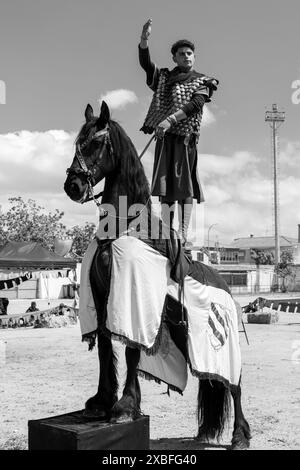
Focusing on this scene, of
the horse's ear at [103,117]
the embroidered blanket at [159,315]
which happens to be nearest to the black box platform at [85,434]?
the embroidered blanket at [159,315]

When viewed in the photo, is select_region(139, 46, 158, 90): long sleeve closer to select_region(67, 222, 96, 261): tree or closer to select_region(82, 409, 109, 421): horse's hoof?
select_region(82, 409, 109, 421): horse's hoof

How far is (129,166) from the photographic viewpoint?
4504 millimetres

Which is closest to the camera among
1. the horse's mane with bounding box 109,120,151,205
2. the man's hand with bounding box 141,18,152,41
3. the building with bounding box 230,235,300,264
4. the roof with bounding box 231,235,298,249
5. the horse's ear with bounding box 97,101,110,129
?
the horse's ear with bounding box 97,101,110,129

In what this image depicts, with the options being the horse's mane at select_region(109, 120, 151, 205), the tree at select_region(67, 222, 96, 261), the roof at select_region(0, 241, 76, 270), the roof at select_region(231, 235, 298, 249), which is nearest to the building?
the roof at select_region(231, 235, 298, 249)

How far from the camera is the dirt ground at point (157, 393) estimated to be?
5965 millimetres

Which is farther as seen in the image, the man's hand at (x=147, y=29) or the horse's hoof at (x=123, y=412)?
the man's hand at (x=147, y=29)

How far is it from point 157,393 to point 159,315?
13.5 ft

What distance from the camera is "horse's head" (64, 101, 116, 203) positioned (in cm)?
423

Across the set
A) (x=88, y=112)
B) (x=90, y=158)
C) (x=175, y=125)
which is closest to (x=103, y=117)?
(x=88, y=112)

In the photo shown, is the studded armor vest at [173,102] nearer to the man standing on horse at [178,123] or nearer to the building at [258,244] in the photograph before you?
the man standing on horse at [178,123]

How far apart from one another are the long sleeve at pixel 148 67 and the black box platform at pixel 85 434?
9.83 ft

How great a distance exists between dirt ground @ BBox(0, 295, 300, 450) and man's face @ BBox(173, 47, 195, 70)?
3748mm

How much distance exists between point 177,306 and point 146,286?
65cm

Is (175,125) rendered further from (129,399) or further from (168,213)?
(129,399)
